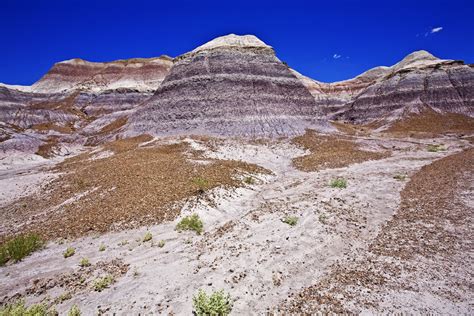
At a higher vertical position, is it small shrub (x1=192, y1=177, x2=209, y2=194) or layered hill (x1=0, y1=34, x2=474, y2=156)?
layered hill (x1=0, y1=34, x2=474, y2=156)

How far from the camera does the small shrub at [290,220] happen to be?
43.9 feet

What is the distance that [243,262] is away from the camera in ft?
33.5

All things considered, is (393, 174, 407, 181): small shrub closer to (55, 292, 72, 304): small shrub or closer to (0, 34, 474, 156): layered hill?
(0, 34, 474, 156): layered hill

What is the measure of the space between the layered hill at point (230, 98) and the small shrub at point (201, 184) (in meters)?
22.5

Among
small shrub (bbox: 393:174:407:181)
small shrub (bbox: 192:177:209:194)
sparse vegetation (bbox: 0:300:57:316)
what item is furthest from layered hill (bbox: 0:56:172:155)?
small shrub (bbox: 393:174:407:181)

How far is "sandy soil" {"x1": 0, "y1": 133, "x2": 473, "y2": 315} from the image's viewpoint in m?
8.04

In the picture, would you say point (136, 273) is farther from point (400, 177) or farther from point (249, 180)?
point (400, 177)

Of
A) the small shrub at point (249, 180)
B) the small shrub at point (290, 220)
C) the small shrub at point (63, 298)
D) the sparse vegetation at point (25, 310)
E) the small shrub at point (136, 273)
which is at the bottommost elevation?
the small shrub at point (63, 298)

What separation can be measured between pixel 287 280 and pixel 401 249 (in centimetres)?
485

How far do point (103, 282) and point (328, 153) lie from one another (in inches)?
1160

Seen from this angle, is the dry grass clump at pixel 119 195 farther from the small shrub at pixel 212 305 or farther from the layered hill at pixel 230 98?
the layered hill at pixel 230 98

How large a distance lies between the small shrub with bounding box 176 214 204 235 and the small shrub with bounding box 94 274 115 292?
411cm

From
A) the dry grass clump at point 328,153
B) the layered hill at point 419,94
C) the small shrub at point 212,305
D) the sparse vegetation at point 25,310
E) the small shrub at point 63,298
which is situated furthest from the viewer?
the layered hill at point 419,94

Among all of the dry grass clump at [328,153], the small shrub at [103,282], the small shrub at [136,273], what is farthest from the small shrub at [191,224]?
the dry grass clump at [328,153]
